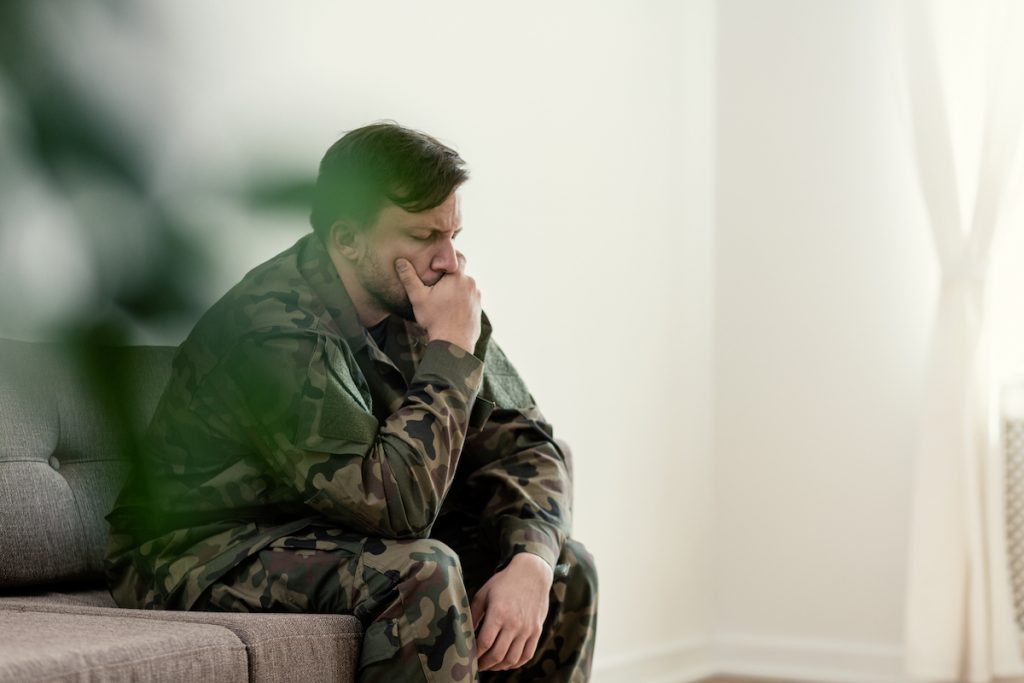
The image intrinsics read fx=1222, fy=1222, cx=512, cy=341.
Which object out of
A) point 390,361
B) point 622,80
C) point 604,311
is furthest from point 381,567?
point 622,80

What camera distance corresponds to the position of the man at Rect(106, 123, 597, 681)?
132 cm

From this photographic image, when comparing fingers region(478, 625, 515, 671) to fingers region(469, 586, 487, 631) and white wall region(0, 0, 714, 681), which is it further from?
white wall region(0, 0, 714, 681)

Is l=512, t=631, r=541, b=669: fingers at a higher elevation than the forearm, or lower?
lower

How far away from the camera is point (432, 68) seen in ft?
8.39

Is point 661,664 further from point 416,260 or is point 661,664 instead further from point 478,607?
point 416,260

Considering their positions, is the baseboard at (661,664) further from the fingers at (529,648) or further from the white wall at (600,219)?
the fingers at (529,648)

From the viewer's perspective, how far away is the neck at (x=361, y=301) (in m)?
1.60

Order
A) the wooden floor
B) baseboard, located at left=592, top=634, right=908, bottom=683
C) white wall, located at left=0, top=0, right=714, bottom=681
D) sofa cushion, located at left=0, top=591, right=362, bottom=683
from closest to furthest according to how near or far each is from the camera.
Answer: sofa cushion, located at left=0, top=591, right=362, bottom=683 → white wall, located at left=0, top=0, right=714, bottom=681 → baseboard, located at left=592, top=634, right=908, bottom=683 → the wooden floor

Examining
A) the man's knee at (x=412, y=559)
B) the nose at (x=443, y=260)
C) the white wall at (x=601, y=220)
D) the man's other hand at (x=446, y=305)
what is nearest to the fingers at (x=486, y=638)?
the man's knee at (x=412, y=559)

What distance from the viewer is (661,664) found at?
3.25 m

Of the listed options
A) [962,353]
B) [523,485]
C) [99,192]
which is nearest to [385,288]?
[523,485]

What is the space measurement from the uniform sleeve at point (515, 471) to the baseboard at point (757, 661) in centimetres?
139

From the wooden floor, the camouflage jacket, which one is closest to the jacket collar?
the camouflage jacket

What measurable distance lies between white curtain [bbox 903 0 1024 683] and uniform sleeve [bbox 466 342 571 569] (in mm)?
1523
